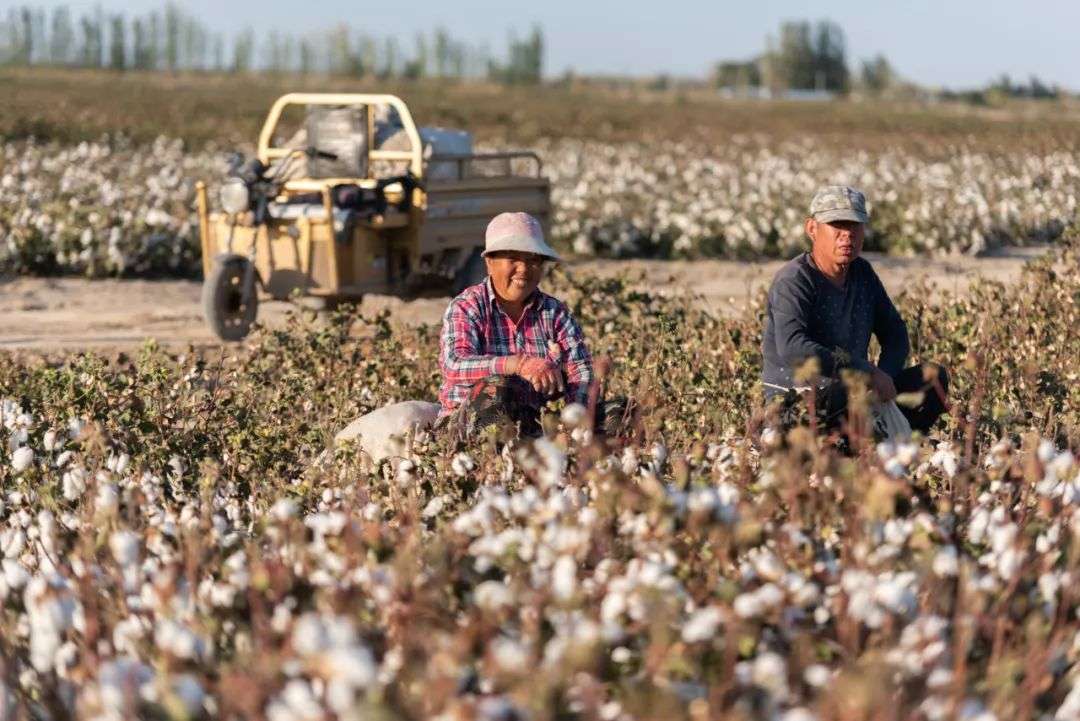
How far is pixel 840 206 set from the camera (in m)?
5.91

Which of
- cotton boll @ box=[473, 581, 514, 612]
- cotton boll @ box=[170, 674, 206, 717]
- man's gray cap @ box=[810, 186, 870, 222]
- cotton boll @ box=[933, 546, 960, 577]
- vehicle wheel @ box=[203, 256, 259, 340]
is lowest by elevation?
vehicle wheel @ box=[203, 256, 259, 340]

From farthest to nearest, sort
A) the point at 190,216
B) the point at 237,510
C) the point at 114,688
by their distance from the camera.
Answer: the point at 190,216
the point at 237,510
the point at 114,688

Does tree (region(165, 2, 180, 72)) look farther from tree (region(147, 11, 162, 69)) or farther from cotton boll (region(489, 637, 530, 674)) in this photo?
cotton boll (region(489, 637, 530, 674))

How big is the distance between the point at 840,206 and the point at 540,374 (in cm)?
114

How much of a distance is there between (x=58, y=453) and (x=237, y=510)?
3.70 feet

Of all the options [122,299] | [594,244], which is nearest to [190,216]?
[122,299]

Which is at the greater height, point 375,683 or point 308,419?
point 375,683

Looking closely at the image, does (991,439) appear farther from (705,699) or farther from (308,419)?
(705,699)

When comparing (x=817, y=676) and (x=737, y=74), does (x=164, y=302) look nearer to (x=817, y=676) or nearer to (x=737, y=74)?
(x=817, y=676)

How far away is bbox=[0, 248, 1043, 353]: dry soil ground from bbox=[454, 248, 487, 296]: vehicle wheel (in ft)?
1.77

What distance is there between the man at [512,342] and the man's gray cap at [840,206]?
2.94 ft

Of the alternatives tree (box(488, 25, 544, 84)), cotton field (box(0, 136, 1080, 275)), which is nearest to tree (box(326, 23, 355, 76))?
tree (box(488, 25, 544, 84))

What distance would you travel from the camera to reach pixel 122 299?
12836mm

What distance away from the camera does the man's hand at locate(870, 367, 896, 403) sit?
579 cm
